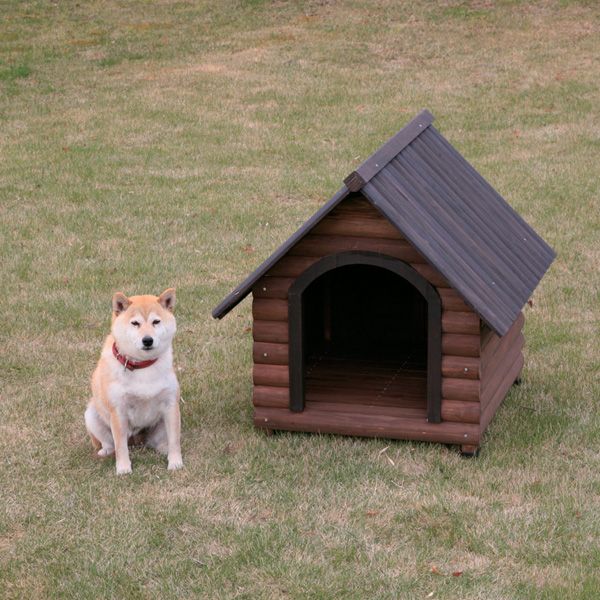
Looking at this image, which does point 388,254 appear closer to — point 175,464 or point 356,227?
point 356,227

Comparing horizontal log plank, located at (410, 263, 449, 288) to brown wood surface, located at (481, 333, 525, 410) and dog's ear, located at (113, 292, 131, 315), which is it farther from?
dog's ear, located at (113, 292, 131, 315)

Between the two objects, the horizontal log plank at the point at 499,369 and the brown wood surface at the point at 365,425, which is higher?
the horizontal log plank at the point at 499,369

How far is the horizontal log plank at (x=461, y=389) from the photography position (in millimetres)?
6699

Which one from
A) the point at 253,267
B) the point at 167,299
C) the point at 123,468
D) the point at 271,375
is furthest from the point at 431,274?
the point at 253,267

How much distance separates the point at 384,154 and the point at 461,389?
1.40 meters

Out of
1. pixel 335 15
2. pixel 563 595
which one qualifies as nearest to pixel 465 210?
pixel 563 595

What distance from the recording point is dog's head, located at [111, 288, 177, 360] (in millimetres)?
6418

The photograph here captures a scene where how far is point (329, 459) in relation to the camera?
682cm

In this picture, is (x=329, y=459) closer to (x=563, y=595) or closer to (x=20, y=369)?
(x=563, y=595)

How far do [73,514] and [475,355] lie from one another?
235cm

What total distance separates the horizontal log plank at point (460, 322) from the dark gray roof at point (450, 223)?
139mm

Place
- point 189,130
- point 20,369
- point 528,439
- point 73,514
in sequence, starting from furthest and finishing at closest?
1. point 189,130
2. point 20,369
3. point 528,439
4. point 73,514

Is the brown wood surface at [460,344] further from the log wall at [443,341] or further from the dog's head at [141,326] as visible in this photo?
the dog's head at [141,326]

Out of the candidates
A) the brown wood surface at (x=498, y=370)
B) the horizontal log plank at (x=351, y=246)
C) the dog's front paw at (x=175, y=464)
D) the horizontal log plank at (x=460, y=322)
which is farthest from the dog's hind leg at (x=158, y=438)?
the brown wood surface at (x=498, y=370)
